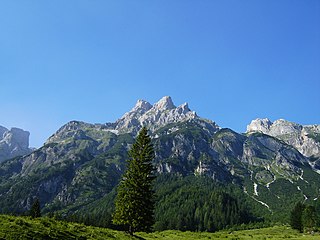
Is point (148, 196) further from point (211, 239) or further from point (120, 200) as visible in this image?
point (211, 239)

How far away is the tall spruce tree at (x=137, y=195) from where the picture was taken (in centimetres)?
4912

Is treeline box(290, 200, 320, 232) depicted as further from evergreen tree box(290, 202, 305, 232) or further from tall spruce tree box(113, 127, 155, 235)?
tall spruce tree box(113, 127, 155, 235)

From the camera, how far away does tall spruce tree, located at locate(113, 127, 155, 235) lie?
49125mm

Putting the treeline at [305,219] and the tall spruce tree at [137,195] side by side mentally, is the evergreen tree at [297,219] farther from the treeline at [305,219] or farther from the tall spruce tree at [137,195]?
the tall spruce tree at [137,195]

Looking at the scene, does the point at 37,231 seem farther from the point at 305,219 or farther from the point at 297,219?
the point at 297,219

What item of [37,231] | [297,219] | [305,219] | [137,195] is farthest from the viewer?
[297,219]

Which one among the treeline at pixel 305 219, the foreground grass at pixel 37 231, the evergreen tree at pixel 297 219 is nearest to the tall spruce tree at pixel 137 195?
the foreground grass at pixel 37 231

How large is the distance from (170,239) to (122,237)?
29.5ft

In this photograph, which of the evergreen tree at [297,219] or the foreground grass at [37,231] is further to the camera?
the evergreen tree at [297,219]

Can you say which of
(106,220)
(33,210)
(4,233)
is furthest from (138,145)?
(106,220)

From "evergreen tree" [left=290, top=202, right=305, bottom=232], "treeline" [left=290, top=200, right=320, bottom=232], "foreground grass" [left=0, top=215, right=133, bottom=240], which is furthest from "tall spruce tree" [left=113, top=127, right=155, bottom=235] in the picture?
"evergreen tree" [left=290, top=202, right=305, bottom=232]

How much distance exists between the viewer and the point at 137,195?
164 ft

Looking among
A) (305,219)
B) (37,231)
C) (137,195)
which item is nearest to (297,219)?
(305,219)

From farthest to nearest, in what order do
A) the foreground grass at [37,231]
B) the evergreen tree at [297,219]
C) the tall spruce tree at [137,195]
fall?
the evergreen tree at [297,219]
the tall spruce tree at [137,195]
the foreground grass at [37,231]
